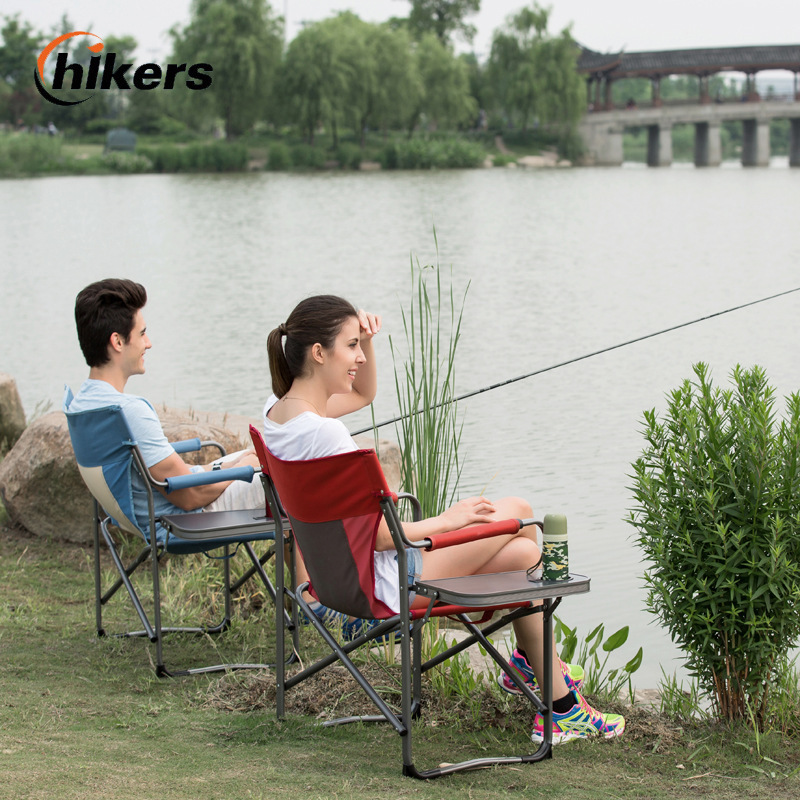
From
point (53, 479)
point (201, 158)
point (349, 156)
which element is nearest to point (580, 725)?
point (53, 479)

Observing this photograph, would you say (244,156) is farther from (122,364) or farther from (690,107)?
(122,364)

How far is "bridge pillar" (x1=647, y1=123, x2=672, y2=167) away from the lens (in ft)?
→ 250

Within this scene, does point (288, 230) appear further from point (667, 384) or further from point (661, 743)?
point (661, 743)

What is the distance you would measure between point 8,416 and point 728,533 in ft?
15.2

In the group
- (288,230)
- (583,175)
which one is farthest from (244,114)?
(288,230)

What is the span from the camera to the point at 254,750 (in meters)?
2.87

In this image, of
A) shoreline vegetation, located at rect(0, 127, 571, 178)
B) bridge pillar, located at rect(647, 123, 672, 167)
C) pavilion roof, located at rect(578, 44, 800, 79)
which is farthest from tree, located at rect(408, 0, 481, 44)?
shoreline vegetation, located at rect(0, 127, 571, 178)

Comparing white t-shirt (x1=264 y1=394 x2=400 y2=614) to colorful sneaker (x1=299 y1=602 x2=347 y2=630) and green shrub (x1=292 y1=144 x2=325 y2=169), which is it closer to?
colorful sneaker (x1=299 y1=602 x2=347 y2=630)

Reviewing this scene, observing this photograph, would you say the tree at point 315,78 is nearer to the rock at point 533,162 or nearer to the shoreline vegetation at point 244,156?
the shoreline vegetation at point 244,156

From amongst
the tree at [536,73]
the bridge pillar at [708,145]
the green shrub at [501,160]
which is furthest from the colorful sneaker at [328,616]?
the bridge pillar at [708,145]

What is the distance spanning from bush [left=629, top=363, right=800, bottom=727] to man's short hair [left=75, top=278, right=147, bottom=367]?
5.30 feet

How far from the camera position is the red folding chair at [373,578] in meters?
2.68

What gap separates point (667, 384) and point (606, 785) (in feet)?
26.2

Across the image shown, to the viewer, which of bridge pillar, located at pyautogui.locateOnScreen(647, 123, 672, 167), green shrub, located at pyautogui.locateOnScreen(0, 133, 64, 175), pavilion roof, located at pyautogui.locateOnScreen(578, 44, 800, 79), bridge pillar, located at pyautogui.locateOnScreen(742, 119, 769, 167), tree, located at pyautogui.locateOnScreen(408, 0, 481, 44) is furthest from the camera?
tree, located at pyautogui.locateOnScreen(408, 0, 481, 44)
